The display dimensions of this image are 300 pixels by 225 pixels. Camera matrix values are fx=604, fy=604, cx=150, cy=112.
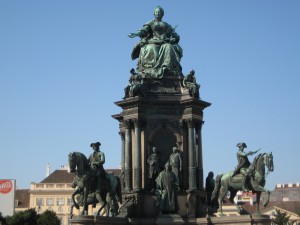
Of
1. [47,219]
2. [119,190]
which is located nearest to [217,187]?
[119,190]

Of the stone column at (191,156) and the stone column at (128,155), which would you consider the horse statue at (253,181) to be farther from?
the stone column at (128,155)

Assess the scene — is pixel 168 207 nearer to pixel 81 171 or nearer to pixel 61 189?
pixel 81 171

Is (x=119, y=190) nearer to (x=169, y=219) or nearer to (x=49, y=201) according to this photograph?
(x=169, y=219)

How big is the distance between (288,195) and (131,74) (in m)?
115

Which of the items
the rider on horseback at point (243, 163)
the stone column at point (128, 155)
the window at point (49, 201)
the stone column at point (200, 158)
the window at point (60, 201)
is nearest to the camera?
the rider on horseback at point (243, 163)

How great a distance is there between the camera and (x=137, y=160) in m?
26.3

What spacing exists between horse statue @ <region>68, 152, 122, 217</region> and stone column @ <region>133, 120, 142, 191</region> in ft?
2.63

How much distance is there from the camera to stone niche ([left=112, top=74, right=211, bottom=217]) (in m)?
26.2

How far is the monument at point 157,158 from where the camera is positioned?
82.5 feet

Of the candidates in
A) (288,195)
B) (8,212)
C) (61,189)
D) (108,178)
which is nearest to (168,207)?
(108,178)

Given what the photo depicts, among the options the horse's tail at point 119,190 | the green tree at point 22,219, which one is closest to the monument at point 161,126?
the horse's tail at point 119,190

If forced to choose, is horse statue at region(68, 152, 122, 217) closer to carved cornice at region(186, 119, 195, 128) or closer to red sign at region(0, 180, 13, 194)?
carved cornice at region(186, 119, 195, 128)

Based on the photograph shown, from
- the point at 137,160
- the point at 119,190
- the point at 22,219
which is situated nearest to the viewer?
the point at 119,190

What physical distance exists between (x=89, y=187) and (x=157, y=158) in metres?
3.45
